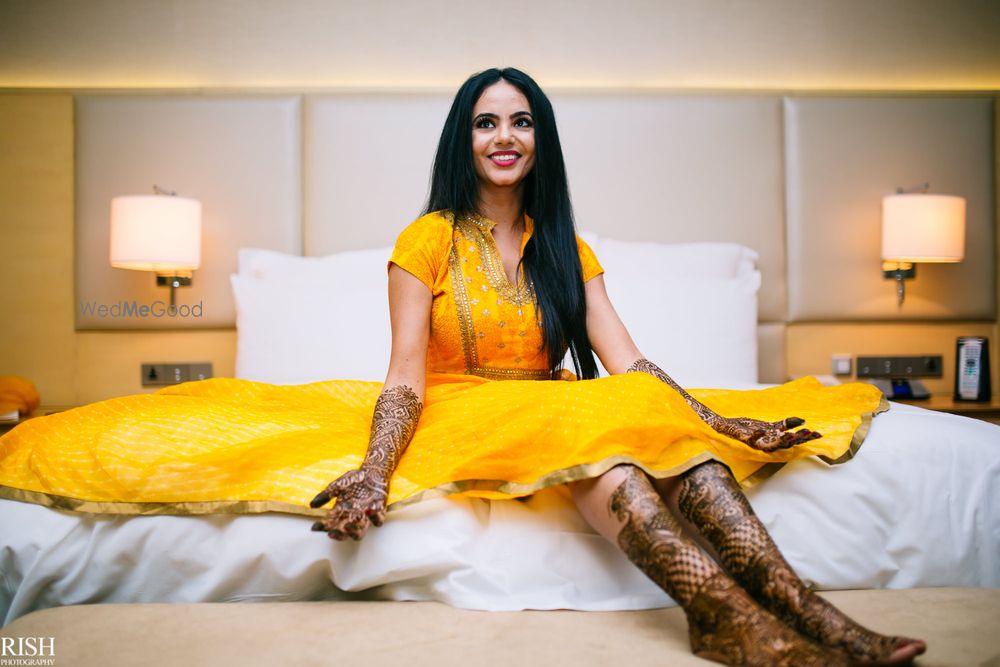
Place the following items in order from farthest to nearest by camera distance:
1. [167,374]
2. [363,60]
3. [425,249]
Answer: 1. [363,60]
2. [167,374]
3. [425,249]

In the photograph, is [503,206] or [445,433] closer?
[445,433]

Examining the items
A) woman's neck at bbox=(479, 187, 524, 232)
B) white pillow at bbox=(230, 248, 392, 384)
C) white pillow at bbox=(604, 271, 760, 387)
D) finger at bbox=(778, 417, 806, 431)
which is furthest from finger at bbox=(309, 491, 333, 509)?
white pillow at bbox=(604, 271, 760, 387)

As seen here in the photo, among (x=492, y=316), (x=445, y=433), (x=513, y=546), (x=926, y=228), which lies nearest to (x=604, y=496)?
(x=513, y=546)

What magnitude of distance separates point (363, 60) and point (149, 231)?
Result: 1.13 metres

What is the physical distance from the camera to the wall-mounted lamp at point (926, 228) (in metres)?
3.02

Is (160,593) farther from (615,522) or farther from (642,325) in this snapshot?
(642,325)

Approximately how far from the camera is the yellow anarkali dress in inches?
51.2

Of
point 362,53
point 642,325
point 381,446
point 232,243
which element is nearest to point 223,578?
point 381,446

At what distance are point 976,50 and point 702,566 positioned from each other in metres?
3.26

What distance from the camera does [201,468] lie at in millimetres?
1395

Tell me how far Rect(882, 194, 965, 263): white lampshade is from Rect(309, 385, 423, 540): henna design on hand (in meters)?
2.36

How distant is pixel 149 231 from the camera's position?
9.42ft

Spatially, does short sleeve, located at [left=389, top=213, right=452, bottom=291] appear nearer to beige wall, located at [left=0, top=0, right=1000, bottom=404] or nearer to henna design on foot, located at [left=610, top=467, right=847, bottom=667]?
henna design on foot, located at [left=610, top=467, right=847, bottom=667]

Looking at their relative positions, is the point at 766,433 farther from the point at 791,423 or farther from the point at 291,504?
the point at 291,504
